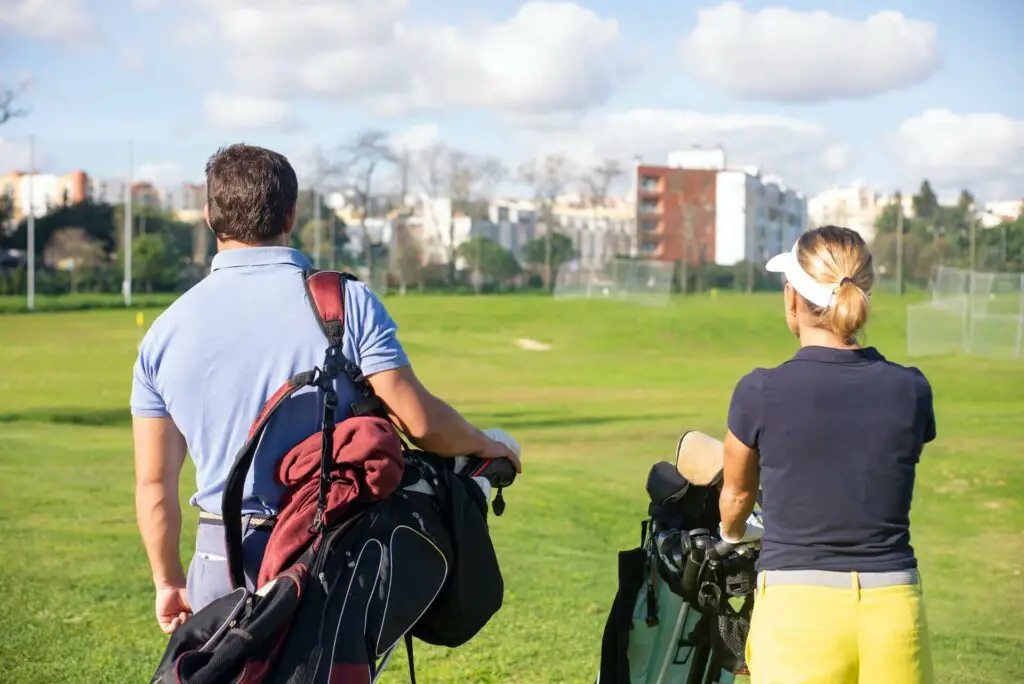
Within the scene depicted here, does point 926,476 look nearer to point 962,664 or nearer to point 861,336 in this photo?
point 962,664

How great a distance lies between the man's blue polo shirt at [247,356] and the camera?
3307mm

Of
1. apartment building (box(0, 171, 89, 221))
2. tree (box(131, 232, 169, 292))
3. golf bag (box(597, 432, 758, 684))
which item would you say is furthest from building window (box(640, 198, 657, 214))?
golf bag (box(597, 432, 758, 684))

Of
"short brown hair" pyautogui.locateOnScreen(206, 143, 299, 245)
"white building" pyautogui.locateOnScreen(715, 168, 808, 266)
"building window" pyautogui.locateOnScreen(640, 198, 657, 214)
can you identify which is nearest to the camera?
"short brown hair" pyautogui.locateOnScreen(206, 143, 299, 245)

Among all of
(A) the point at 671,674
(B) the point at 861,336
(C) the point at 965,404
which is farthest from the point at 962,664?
(C) the point at 965,404

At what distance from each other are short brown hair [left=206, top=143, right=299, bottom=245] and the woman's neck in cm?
135

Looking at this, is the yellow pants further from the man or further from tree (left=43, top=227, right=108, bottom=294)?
tree (left=43, top=227, right=108, bottom=294)

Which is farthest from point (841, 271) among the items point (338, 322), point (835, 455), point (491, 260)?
point (491, 260)

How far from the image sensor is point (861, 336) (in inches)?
135

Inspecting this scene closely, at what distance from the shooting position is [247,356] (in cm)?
335

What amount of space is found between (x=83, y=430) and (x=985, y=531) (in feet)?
41.9

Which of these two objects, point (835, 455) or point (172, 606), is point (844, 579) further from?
point (172, 606)

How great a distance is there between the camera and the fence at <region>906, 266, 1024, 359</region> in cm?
3769

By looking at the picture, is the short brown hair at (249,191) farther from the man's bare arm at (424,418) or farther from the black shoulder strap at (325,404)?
the man's bare arm at (424,418)

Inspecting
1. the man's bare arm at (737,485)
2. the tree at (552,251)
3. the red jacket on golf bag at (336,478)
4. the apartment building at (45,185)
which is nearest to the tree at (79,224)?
the apartment building at (45,185)
